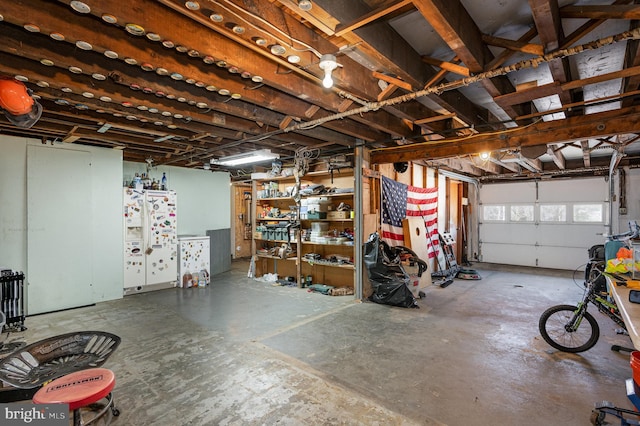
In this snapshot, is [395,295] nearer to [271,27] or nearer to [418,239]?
[418,239]

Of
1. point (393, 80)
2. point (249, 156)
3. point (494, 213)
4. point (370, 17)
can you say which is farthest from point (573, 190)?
point (370, 17)

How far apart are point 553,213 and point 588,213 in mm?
720

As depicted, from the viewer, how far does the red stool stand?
1.65 m

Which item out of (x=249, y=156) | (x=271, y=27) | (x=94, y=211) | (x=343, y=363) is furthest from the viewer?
(x=249, y=156)

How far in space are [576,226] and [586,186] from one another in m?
1.06

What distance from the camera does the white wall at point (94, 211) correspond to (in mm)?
4535

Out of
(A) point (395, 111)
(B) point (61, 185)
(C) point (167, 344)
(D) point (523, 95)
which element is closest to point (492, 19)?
(D) point (523, 95)

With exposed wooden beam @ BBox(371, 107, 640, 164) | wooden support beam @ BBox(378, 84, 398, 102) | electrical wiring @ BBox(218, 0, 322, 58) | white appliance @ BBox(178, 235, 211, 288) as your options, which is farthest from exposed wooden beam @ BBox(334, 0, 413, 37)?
white appliance @ BBox(178, 235, 211, 288)

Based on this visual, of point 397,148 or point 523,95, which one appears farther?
point 397,148

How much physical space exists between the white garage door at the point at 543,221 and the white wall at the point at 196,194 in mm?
7692

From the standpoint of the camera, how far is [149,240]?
605 cm

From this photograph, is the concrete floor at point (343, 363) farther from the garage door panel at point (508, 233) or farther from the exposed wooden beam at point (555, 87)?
the garage door panel at point (508, 233)

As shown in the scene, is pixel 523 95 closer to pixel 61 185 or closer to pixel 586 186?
pixel 61 185

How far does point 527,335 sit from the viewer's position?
12.3 ft
